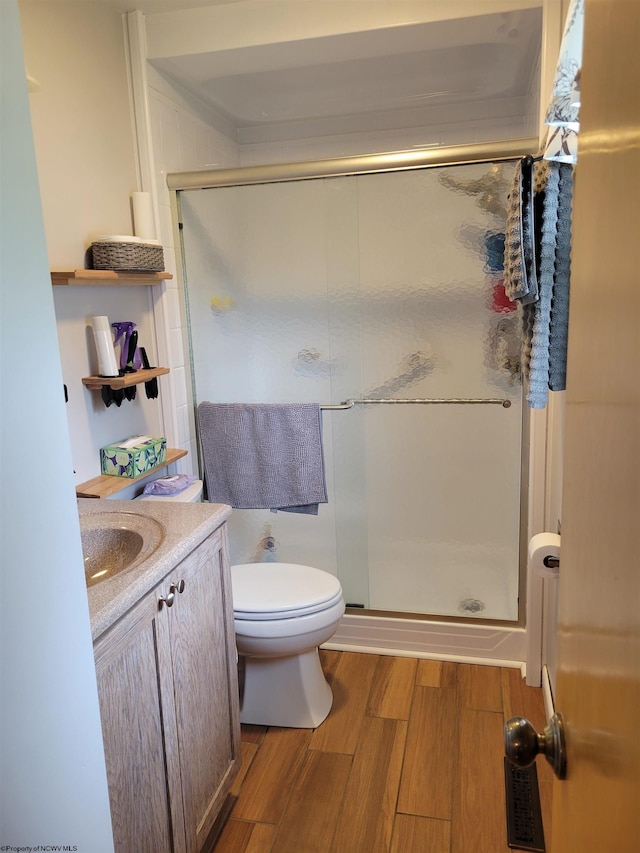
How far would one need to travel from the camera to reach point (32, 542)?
0.58 m

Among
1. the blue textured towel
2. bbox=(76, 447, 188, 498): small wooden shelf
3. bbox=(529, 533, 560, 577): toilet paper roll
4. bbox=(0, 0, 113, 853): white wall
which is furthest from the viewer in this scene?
the blue textured towel

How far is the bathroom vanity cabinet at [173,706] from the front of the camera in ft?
3.76

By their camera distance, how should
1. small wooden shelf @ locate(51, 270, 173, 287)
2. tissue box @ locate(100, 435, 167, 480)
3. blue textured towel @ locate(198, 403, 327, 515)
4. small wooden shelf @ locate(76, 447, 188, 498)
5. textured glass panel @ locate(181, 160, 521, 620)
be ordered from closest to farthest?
1. small wooden shelf @ locate(51, 270, 173, 287)
2. small wooden shelf @ locate(76, 447, 188, 498)
3. tissue box @ locate(100, 435, 167, 480)
4. textured glass panel @ locate(181, 160, 521, 620)
5. blue textured towel @ locate(198, 403, 327, 515)

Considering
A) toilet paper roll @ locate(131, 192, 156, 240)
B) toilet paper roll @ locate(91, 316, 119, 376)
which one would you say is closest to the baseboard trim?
toilet paper roll @ locate(91, 316, 119, 376)

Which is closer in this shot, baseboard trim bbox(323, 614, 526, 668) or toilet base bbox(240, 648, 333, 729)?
toilet base bbox(240, 648, 333, 729)

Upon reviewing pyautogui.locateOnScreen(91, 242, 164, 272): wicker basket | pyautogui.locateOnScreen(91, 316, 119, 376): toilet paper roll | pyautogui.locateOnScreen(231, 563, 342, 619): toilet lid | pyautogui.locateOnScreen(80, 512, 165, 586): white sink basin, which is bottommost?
pyautogui.locateOnScreen(231, 563, 342, 619): toilet lid

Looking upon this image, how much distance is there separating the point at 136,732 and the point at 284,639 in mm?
786

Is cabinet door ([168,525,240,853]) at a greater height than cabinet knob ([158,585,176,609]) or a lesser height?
lesser

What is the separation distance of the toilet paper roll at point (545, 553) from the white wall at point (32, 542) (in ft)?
4.15

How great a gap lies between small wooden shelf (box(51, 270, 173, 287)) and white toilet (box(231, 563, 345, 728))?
1.08 meters

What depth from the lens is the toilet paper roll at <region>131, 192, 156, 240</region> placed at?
7.16 ft

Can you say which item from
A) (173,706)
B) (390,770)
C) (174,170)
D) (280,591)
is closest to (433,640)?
(390,770)

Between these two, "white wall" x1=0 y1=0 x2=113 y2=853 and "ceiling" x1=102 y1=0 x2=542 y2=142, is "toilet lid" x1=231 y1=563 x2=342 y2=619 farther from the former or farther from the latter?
"ceiling" x1=102 y1=0 x2=542 y2=142

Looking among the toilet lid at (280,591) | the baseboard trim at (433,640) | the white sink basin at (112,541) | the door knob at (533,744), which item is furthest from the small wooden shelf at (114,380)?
the door knob at (533,744)
